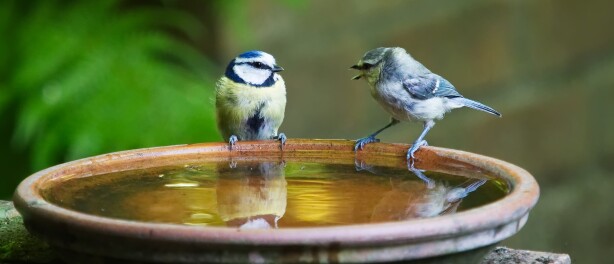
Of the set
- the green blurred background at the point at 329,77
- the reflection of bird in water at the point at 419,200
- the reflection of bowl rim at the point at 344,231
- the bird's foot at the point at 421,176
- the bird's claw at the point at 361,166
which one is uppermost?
the reflection of bowl rim at the point at 344,231

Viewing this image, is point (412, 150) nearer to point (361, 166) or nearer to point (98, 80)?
point (361, 166)

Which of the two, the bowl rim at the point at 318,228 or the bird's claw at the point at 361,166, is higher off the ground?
the bowl rim at the point at 318,228

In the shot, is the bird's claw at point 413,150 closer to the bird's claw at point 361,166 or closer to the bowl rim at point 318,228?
the bird's claw at point 361,166

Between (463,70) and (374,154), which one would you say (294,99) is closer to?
(463,70)

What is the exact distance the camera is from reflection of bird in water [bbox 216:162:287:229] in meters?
1.77

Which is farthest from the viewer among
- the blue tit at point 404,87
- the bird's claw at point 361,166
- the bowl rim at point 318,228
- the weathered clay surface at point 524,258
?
the blue tit at point 404,87

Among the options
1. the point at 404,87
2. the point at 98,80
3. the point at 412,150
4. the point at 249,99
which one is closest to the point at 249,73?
the point at 249,99

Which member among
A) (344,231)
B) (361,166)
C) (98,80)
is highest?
(344,231)

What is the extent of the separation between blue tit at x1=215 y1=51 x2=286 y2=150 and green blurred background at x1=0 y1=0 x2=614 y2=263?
592 millimetres

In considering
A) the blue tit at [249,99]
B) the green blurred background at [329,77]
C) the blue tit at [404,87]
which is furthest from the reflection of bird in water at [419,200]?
the green blurred background at [329,77]

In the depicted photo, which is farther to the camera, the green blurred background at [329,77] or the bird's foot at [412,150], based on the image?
the green blurred background at [329,77]

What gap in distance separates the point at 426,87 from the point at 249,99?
1.86ft

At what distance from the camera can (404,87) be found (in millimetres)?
3023

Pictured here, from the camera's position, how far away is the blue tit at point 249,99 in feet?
10.3
